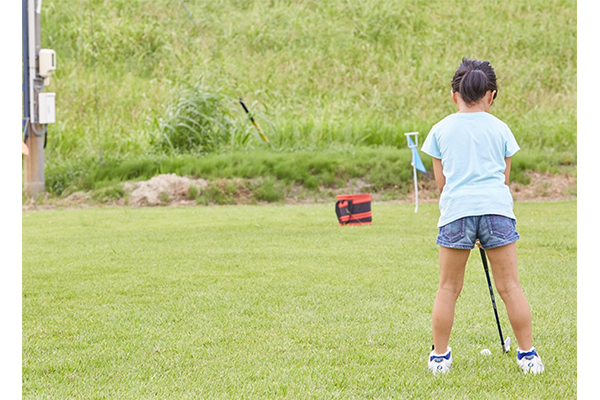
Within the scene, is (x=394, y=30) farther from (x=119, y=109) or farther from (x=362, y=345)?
(x=362, y=345)

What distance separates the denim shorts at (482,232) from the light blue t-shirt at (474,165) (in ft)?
0.11

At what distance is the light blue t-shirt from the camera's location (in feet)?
12.7

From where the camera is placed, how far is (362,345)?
4465 mm

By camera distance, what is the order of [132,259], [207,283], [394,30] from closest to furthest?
[207,283] < [132,259] < [394,30]

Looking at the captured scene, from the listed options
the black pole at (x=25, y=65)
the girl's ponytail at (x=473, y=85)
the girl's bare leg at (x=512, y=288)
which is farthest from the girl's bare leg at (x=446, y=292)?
the black pole at (x=25, y=65)

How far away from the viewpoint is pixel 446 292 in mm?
3986

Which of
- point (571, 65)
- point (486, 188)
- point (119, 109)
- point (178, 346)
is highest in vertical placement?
point (571, 65)

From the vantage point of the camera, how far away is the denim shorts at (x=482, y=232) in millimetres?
3842

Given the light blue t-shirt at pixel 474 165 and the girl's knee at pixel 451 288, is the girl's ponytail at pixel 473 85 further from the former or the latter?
the girl's knee at pixel 451 288

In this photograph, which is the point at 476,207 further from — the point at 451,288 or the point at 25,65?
the point at 25,65

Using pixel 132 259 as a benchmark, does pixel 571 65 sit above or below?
above

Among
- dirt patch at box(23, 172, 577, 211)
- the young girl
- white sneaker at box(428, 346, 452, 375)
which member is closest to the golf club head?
the young girl

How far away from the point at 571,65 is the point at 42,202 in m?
15.5

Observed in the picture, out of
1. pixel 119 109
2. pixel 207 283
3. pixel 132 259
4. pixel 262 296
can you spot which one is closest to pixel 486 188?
pixel 262 296
